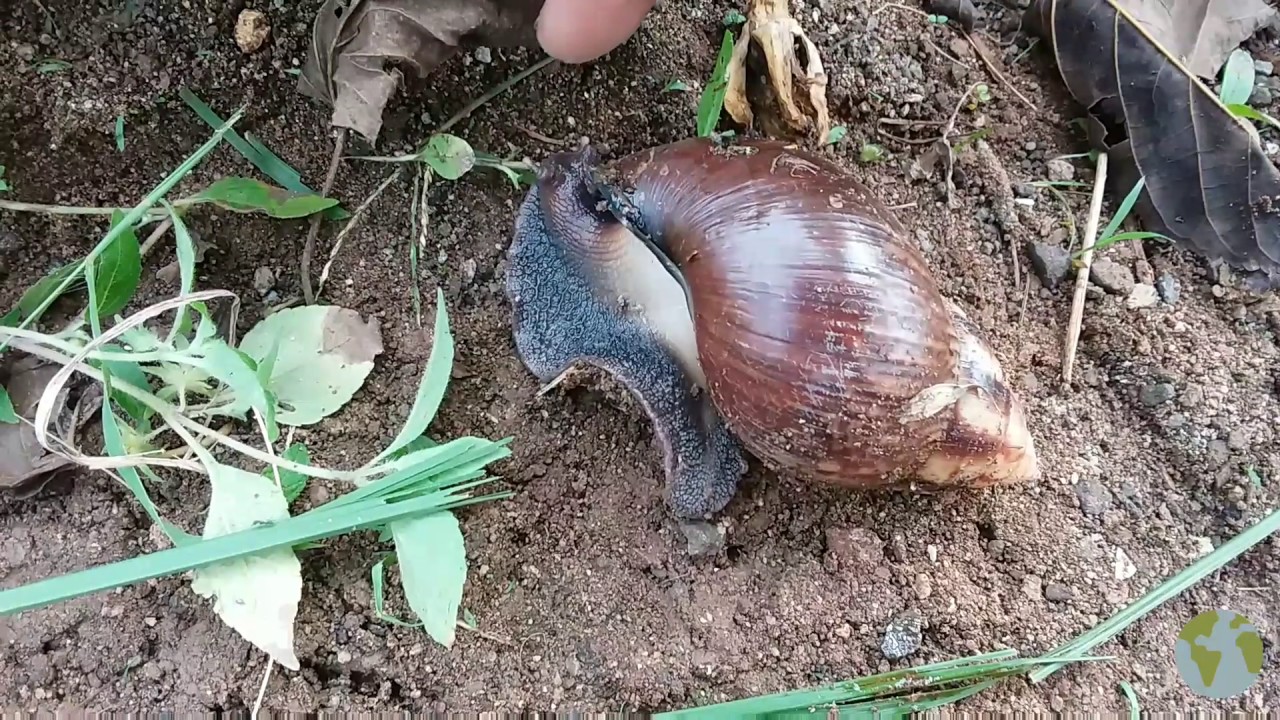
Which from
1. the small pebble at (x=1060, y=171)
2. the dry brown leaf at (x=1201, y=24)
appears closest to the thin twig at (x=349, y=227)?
the small pebble at (x=1060, y=171)

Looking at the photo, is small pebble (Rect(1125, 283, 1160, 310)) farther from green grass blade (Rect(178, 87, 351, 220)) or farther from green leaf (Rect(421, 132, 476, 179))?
green grass blade (Rect(178, 87, 351, 220))

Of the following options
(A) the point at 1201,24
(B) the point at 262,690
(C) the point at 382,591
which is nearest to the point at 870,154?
(A) the point at 1201,24

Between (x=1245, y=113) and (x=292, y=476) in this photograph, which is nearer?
(x=292, y=476)

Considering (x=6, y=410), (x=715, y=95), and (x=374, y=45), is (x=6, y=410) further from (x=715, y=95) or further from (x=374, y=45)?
(x=715, y=95)

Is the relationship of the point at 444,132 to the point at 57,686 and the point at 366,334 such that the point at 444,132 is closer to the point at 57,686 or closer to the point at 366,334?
the point at 366,334

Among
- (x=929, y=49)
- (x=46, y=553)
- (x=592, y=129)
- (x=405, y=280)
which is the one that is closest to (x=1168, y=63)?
(x=929, y=49)

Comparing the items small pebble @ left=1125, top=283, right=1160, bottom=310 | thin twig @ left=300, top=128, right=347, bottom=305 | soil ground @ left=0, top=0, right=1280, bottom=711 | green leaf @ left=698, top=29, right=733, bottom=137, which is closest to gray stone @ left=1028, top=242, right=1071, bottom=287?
soil ground @ left=0, top=0, right=1280, bottom=711
